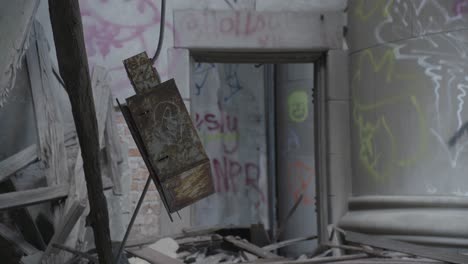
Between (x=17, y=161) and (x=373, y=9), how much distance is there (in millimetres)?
3792

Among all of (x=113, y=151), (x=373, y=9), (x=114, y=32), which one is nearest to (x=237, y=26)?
(x=114, y=32)

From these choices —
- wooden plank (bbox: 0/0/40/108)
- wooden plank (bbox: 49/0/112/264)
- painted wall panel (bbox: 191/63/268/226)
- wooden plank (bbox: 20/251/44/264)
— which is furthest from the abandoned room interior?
painted wall panel (bbox: 191/63/268/226)

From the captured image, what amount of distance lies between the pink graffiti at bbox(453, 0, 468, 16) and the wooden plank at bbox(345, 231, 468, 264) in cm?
200

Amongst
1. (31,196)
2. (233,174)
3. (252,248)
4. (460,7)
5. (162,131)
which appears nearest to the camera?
→ (162,131)

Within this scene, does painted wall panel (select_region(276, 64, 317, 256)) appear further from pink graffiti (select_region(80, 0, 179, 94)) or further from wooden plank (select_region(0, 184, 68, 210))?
wooden plank (select_region(0, 184, 68, 210))

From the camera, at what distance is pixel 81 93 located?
2.59 metres

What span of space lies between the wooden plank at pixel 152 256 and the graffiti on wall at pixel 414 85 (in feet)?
8.24

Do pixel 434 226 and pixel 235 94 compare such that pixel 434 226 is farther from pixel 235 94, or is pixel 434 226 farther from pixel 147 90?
pixel 235 94

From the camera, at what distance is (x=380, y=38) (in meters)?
6.96

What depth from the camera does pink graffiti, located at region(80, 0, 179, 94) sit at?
719 centimetres

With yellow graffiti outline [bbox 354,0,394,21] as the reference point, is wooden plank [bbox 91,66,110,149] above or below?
below

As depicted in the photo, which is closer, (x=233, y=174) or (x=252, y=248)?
(x=252, y=248)

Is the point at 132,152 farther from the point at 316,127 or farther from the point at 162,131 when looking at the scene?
the point at 162,131

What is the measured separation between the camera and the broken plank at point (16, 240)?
4328 mm
